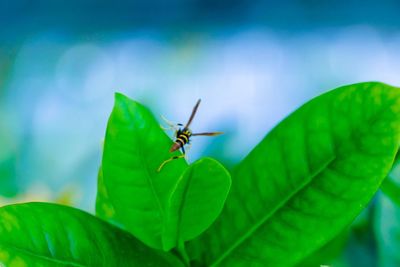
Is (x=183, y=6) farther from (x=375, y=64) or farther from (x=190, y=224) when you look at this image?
(x=190, y=224)

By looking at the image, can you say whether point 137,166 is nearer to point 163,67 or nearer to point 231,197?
point 231,197

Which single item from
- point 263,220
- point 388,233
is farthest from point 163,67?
point 263,220

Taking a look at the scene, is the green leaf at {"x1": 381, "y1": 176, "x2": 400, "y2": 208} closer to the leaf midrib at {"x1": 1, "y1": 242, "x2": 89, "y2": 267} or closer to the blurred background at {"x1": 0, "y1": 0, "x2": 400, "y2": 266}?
the leaf midrib at {"x1": 1, "y1": 242, "x2": 89, "y2": 267}

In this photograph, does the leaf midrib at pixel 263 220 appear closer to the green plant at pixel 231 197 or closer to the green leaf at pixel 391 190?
the green plant at pixel 231 197

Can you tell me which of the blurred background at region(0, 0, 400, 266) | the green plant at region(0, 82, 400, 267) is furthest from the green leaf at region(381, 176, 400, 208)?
the blurred background at region(0, 0, 400, 266)

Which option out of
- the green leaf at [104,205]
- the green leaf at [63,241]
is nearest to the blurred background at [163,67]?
the green leaf at [104,205]

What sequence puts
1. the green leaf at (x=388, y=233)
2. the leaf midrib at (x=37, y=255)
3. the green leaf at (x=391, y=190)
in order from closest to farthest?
the leaf midrib at (x=37, y=255) < the green leaf at (x=391, y=190) < the green leaf at (x=388, y=233)
